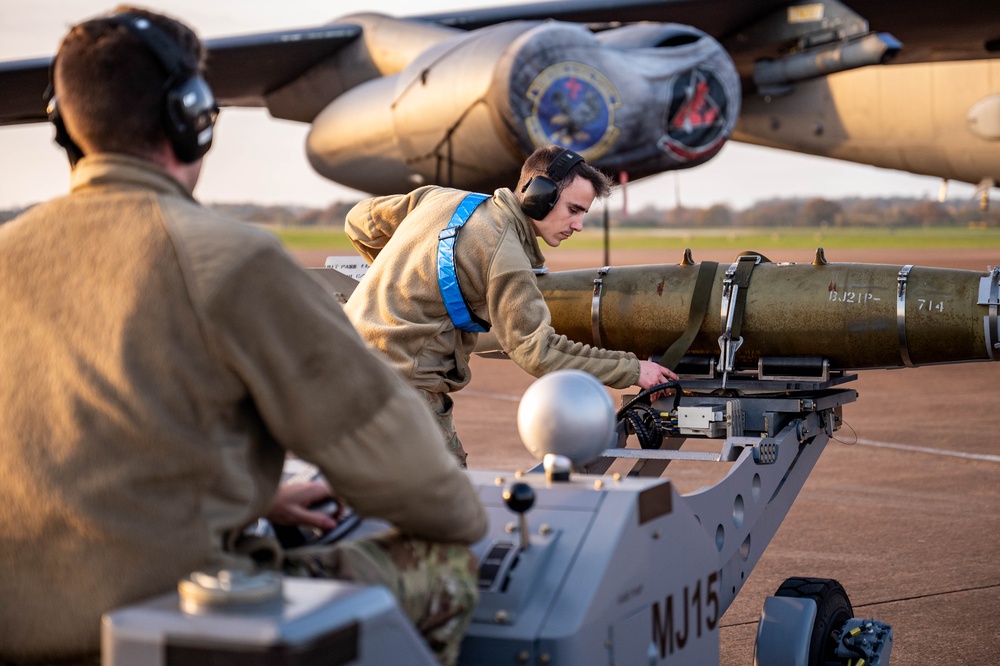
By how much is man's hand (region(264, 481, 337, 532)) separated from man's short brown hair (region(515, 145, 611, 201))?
200cm

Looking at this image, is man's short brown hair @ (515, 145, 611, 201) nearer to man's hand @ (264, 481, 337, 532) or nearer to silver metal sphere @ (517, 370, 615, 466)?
silver metal sphere @ (517, 370, 615, 466)

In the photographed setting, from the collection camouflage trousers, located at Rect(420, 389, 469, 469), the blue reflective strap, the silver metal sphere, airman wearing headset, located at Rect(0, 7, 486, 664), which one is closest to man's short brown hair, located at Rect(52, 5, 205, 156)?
airman wearing headset, located at Rect(0, 7, 486, 664)

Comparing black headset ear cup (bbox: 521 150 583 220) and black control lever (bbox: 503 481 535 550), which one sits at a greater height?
black headset ear cup (bbox: 521 150 583 220)

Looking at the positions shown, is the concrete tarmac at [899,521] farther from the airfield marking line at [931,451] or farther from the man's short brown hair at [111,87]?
the man's short brown hair at [111,87]

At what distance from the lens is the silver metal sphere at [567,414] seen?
2.60 metres

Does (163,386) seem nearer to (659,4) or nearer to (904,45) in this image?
(659,4)

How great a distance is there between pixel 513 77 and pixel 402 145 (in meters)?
2.20

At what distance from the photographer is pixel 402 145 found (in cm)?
1348

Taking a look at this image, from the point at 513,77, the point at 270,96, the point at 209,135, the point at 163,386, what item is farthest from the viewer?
the point at 270,96

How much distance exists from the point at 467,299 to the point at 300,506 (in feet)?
6.12

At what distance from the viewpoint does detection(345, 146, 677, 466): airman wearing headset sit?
13.0 feet

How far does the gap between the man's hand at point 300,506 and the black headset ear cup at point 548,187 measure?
194cm

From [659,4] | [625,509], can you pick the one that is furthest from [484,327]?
[659,4]

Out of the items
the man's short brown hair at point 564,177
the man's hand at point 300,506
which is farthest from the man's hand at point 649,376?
the man's hand at point 300,506
